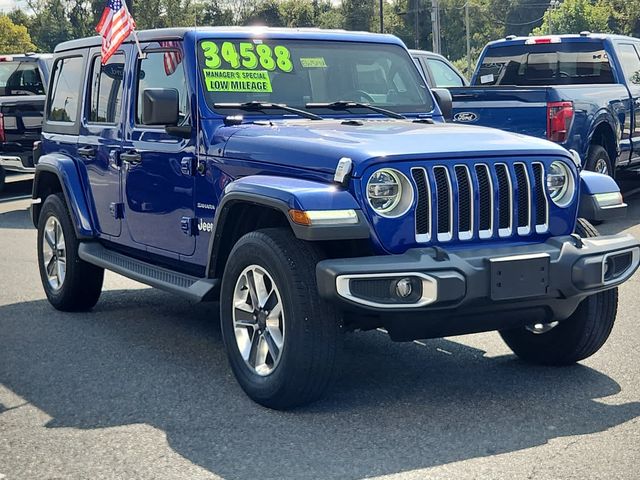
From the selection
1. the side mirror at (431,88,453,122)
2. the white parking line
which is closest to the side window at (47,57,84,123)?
the side mirror at (431,88,453,122)

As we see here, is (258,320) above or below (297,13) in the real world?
below

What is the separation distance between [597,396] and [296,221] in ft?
5.82

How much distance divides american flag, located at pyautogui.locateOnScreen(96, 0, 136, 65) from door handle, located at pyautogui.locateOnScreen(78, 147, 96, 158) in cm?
59

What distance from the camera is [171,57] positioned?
6723 mm

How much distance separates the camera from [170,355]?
6.62 metres

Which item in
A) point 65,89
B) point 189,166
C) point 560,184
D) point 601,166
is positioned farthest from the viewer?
point 601,166

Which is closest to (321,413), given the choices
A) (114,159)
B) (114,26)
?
(114,159)

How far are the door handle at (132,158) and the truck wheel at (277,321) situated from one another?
59.7 inches

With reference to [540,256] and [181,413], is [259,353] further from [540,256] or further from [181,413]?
[540,256]

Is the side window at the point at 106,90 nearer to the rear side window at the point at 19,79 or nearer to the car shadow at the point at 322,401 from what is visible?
the car shadow at the point at 322,401

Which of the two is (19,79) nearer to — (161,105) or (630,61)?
(630,61)

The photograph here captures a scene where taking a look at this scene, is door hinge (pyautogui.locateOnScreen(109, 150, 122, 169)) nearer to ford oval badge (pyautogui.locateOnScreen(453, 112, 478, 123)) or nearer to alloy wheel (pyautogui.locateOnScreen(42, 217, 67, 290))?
alloy wheel (pyautogui.locateOnScreen(42, 217, 67, 290))

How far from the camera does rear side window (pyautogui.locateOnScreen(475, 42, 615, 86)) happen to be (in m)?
13.1

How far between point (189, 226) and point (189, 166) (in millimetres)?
337
